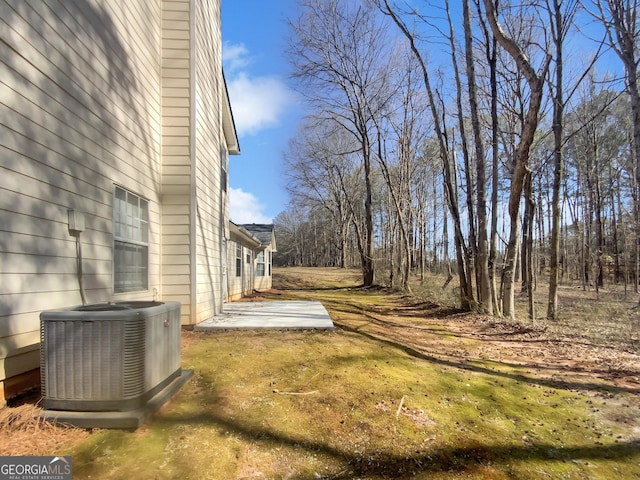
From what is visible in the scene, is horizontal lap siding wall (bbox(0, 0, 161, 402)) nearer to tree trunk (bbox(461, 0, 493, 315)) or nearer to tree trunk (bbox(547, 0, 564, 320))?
tree trunk (bbox(461, 0, 493, 315))

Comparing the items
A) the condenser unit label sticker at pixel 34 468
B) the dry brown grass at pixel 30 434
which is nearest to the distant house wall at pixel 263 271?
the dry brown grass at pixel 30 434

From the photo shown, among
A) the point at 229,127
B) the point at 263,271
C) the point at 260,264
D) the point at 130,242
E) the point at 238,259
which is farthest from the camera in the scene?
the point at 263,271

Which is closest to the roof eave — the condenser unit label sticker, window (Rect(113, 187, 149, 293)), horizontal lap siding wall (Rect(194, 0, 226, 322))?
horizontal lap siding wall (Rect(194, 0, 226, 322))

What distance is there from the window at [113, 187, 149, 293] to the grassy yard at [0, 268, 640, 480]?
1.16 m

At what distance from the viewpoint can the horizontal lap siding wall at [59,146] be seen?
9.51ft

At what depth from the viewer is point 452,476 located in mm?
2461

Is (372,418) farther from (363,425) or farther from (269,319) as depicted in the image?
(269,319)

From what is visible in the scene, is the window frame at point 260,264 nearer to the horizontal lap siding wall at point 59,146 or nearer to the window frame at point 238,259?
the window frame at point 238,259

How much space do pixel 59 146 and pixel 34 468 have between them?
275 cm

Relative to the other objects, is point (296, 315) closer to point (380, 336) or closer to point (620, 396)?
point (380, 336)

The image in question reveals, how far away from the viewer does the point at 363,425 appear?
10.0ft

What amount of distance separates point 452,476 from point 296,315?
5342 millimetres

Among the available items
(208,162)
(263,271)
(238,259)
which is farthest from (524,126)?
(263,271)

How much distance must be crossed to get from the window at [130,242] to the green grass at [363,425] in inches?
50.7
